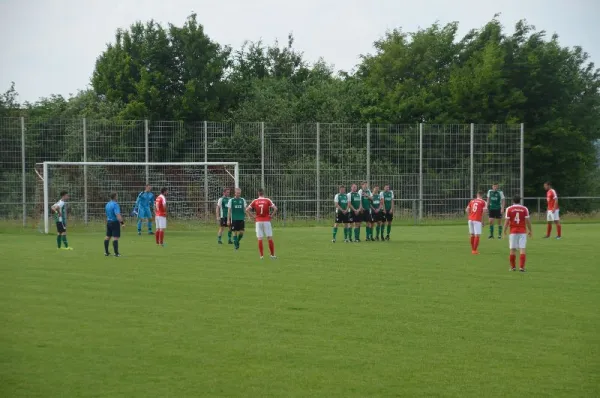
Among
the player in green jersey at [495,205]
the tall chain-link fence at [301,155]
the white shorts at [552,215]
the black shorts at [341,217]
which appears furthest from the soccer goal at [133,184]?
the white shorts at [552,215]

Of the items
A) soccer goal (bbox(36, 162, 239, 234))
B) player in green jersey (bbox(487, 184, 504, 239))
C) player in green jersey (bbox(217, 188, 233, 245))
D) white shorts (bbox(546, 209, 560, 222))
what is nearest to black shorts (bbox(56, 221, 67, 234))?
player in green jersey (bbox(217, 188, 233, 245))

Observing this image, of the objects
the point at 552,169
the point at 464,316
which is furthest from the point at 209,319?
the point at 552,169

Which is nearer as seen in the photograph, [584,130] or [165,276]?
[165,276]

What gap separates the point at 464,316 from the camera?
13.7 meters

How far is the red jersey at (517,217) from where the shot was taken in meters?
20.0

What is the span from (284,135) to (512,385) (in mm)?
34751

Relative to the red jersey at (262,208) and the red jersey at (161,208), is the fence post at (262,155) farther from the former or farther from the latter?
the red jersey at (262,208)

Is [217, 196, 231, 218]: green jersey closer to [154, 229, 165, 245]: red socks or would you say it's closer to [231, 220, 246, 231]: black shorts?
[154, 229, 165, 245]: red socks

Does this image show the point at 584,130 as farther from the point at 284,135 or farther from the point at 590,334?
the point at 590,334

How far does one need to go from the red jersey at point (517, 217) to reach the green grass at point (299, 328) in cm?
107

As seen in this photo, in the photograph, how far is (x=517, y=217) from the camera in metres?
20.1

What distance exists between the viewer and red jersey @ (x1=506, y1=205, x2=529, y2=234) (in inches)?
788

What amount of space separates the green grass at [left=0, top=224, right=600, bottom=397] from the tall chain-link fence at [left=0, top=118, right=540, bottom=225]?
1766cm

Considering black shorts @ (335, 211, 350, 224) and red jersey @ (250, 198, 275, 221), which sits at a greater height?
red jersey @ (250, 198, 275, 221)
